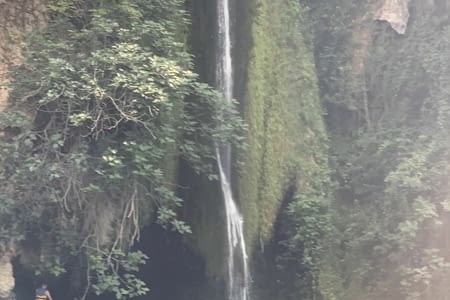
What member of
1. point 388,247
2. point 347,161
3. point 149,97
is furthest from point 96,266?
point 347,161

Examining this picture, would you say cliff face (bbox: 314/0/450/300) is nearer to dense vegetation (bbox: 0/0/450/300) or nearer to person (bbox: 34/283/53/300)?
dense vegetation (bbox: 0/0/450/300)

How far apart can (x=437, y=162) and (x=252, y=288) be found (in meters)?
3.77

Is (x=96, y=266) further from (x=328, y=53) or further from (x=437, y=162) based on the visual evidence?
(x=328, y=53)

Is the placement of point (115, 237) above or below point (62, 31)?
below

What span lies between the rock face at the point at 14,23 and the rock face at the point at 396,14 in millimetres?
7212

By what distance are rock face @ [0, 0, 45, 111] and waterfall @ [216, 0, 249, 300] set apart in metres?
3.13

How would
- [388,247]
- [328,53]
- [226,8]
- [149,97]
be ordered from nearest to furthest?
[149,97]
[388,247]
[226,8]
[328,53]

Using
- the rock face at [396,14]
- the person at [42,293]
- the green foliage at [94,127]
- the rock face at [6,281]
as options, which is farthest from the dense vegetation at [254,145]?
the rock face at [6,281]

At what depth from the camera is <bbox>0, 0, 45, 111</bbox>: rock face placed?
364 inches

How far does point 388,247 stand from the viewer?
34.6 feet

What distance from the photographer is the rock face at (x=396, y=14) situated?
13.4 meters

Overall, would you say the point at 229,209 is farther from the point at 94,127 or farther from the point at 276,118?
the point at 94,127

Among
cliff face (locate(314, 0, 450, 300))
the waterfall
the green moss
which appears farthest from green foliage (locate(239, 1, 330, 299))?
cliff face (locate(314, 0, 450, 300))

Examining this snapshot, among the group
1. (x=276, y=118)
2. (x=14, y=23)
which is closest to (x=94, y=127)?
(x=14, y=23)
